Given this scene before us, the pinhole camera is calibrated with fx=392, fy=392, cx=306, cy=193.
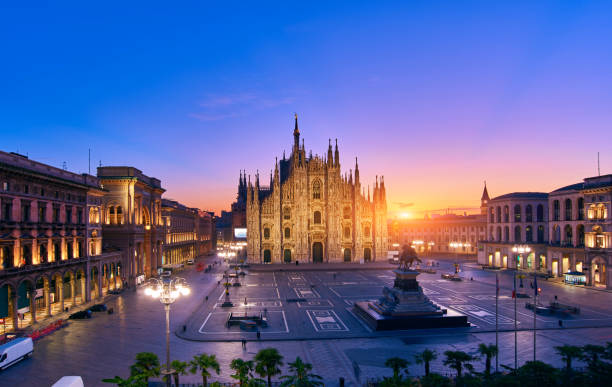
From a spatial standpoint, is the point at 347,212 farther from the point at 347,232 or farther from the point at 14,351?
the point at 14,351

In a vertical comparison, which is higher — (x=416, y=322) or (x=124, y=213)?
(x=124, y=213)

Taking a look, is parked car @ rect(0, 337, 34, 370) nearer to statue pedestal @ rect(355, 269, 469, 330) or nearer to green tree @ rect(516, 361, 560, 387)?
statue pedestal @ rect(355, 269, 469, 330)

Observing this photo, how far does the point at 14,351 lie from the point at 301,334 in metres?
18.0

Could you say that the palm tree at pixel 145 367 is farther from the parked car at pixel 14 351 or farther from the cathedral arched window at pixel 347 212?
the cathedral arched window at pixel 347 212

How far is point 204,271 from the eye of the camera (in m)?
68.8

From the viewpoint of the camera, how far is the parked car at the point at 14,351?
22031 mm

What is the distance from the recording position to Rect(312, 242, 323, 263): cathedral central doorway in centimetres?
7856

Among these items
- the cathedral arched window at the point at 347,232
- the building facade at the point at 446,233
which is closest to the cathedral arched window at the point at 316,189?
the cathedral arched window at the point at 347,232

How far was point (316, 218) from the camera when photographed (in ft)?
259

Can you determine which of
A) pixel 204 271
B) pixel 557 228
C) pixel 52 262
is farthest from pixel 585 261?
pixel 52 262

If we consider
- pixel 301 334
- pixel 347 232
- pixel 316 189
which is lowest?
pixel 301 334

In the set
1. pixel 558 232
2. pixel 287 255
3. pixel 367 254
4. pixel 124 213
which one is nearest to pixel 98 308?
pixel 124 213

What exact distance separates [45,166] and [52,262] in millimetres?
8522

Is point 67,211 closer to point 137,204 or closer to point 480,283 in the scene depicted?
point 137,204
